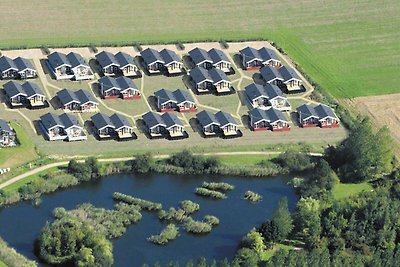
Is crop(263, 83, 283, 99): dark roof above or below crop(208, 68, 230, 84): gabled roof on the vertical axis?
below

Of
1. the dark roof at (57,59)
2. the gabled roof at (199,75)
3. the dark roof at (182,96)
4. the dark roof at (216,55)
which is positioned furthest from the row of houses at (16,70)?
the dark roof at (216,55)

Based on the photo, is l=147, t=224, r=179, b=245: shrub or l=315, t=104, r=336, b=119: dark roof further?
l=315, t=104, r=336, b=119: dark roof

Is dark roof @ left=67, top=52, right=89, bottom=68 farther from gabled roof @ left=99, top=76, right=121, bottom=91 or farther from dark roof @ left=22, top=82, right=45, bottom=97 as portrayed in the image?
dark roof @ left=22, top=82, right=45, bottom=97

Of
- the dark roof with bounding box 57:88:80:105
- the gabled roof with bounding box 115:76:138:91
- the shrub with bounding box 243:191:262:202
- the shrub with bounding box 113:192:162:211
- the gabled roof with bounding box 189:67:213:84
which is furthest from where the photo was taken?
the gabled roof with bounding box 189:67:213:84

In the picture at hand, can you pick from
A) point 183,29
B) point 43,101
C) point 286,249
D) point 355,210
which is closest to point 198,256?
point 286,249

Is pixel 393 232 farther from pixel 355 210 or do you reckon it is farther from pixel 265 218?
pixel 265 218

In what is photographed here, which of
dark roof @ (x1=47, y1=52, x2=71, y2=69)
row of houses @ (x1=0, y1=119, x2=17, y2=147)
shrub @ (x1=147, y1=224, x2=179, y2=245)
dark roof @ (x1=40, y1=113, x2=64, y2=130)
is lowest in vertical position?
shrub @ (x1=147, y1=224, x2=179, y2=245)

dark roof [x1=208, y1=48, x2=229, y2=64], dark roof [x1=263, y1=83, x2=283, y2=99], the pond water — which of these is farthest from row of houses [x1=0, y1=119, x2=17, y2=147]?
dark roof [x1=263, y1=83, x2=283, y2=99]
